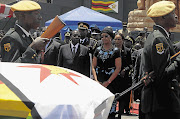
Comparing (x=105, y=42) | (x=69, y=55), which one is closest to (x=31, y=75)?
(x=105, y=42)

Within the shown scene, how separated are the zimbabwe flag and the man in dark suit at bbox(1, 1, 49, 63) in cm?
2938

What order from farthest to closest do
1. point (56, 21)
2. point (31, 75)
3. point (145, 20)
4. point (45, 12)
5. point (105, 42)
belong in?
point (45, 12) → point (145, 20) → point (105, 42) → point (56, 21) → point (31, 75)

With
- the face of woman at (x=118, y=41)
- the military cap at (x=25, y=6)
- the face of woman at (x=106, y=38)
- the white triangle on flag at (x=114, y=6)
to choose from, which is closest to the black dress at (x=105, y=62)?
the face of woman at (x=106, y=38)

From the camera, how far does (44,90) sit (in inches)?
105

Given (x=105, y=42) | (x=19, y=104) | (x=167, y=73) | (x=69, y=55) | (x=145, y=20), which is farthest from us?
(x=145, y=20)

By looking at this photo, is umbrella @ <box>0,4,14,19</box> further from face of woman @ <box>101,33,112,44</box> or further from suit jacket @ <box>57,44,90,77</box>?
face of woman @ <box>101,33,112,44</box>

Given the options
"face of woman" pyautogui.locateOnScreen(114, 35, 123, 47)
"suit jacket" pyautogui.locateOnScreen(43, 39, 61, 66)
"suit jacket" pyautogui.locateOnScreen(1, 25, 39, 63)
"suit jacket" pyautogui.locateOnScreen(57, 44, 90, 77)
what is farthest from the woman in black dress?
"suit jacket" pyautogui.locateOnScreen(1, 25, 39, 63)

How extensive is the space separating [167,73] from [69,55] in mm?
3308

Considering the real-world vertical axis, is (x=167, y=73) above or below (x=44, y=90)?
below

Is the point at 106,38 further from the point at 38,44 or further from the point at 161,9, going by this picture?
the point at 38,44

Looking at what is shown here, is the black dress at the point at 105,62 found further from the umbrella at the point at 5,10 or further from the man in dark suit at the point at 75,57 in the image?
the umbrella at the point at 5,10

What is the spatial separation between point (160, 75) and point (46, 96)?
2.69m

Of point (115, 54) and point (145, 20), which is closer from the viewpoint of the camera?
point (115, 54)

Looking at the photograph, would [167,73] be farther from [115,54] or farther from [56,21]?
[115,54]
